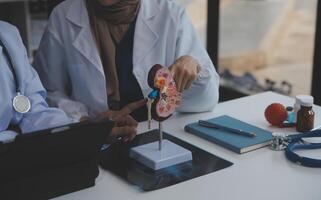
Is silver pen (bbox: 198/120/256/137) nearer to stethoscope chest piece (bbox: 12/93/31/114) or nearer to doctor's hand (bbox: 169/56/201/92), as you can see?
doctor's hand (bbox: 169/56/201/92)

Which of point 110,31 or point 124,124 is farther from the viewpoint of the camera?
point 110,31

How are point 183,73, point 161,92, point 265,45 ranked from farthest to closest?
point 265,45 < point 183,73 < point 161,92

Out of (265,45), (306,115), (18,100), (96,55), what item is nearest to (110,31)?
(96,55)

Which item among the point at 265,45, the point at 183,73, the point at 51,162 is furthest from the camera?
the point at 265,45

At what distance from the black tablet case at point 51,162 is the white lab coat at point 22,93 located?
0.25m

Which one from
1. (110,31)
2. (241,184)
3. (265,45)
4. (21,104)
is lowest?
(265,45)

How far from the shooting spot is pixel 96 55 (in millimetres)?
1672

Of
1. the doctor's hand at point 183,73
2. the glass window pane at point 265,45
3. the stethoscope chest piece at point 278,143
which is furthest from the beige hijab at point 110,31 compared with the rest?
the glass window pane at point 265,45

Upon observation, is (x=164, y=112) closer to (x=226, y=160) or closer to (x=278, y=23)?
(x=226, y=160)

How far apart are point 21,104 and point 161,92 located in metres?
0.38

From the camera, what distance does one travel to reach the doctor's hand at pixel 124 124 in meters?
1.42

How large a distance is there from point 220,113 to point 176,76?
278 mm

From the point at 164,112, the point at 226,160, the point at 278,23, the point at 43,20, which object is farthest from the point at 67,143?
the point at 278,23

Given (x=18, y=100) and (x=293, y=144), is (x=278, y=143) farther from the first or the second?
(x=18, y=100)
